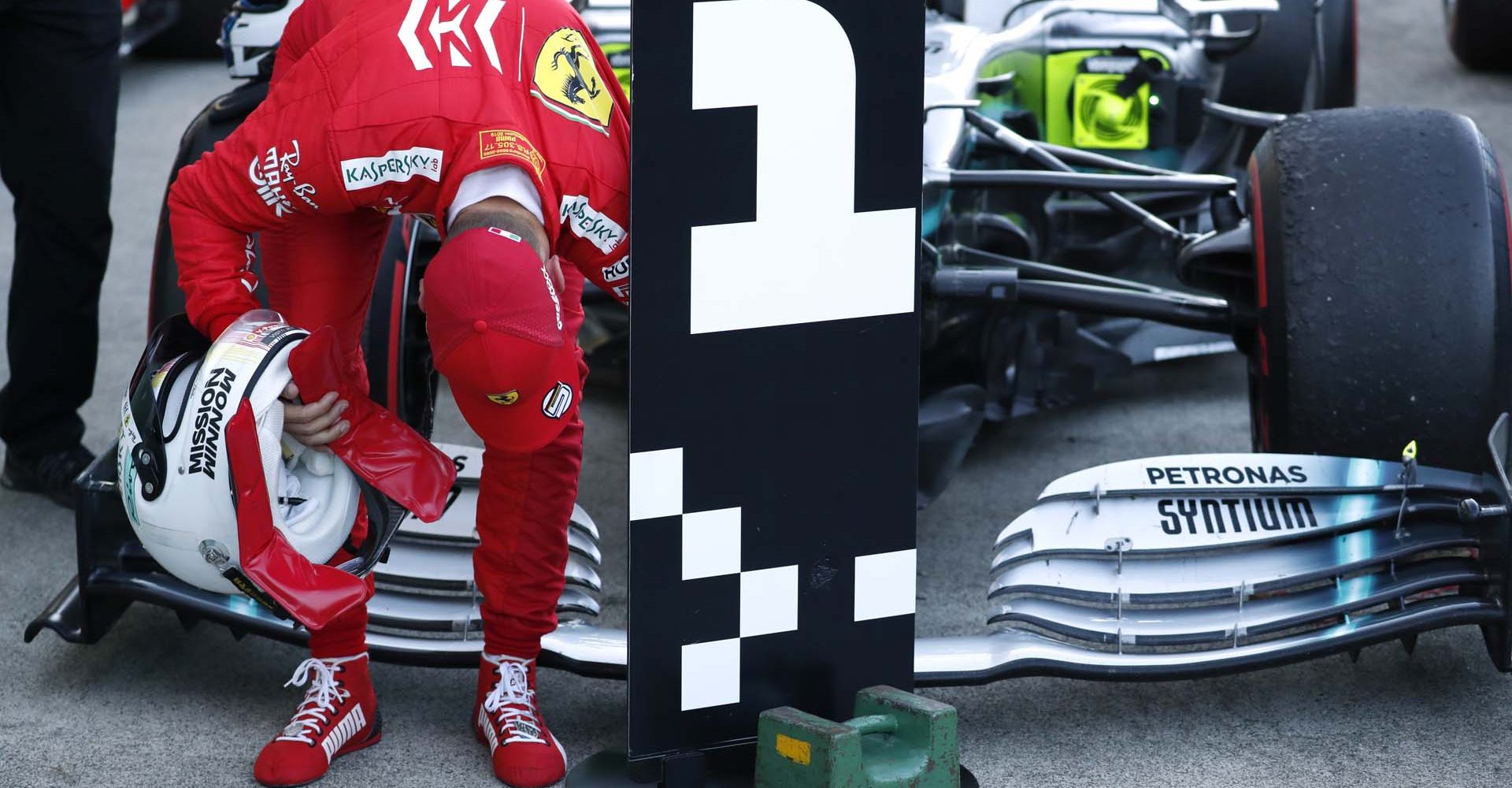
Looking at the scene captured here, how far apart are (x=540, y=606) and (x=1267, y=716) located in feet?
3.58

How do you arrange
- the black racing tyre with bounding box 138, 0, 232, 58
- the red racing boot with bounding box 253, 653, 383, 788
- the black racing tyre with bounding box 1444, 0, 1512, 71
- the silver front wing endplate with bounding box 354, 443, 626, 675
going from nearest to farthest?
the red racing boot with bounding box 253, 653, 383, 788, the silver front wing endplate with bounding box 354, 443, 626, 675, the black racing tyre with bounding box 1444, 0, 1512, 71, the black racing tyre with bounding box 138, 0, 232, 58

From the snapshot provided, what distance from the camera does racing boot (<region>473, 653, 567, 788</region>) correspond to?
2.11 meters

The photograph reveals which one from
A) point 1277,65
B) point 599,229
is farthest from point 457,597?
point 1277,65

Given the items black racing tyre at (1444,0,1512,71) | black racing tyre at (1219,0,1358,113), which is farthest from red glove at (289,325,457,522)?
black racing tyre at (1444,0,1512,71)

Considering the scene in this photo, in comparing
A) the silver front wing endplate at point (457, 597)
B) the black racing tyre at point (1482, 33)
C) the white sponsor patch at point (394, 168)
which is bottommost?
the black racing tyre at point (1482, 33)

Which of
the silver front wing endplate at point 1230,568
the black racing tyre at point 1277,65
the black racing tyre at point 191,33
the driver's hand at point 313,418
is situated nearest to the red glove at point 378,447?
the driver's hand at point 313,418

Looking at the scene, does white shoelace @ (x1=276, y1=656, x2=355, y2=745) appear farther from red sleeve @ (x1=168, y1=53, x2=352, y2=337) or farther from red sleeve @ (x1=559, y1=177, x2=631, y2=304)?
red sleeve @ (x1=559, y1=177, x2=631, y2=304)

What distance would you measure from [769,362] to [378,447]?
1.72 ft

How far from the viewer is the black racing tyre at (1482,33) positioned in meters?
6.36

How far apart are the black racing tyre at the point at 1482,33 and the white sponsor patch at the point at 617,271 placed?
560 centimetres

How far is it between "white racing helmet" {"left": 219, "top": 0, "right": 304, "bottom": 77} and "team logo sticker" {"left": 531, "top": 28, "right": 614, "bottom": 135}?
1.07 m

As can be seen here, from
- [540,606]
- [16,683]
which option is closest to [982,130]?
[540,606]

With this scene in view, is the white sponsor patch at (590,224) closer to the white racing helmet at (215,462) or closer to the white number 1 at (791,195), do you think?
the white number 1 at (791,195)

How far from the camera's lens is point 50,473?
10.0 feet
